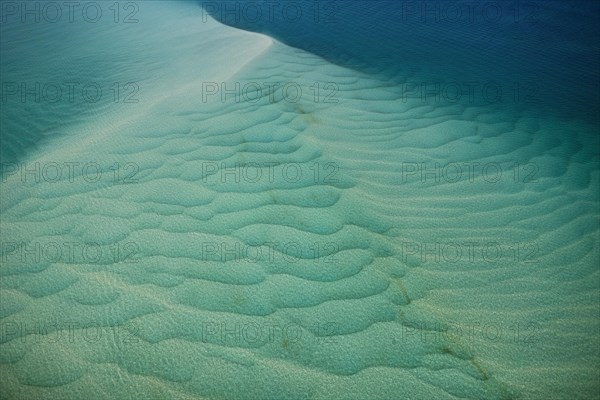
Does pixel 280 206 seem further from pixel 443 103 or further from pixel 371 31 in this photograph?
pixel 371 31

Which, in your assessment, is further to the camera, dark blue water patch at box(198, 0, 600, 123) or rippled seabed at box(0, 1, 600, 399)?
dark blue water patch at box(198, 0, 600, 123)

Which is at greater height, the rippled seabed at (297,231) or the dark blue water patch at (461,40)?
the dark blue water patch at (461,40)

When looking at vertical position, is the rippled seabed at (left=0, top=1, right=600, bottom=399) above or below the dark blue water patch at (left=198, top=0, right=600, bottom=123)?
below

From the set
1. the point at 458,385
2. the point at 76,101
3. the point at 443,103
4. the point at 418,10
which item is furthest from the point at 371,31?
the point at 458,385

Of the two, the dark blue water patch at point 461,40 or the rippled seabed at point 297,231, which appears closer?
the rippled seabed at point 297,231

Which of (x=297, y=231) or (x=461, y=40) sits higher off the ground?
(x=461, y=40)
